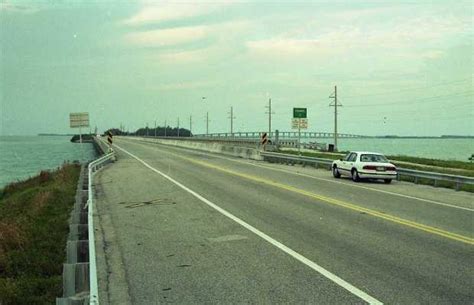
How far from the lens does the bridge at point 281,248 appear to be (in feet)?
22.6

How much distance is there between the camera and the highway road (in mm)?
6902

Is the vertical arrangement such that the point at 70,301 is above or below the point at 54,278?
above

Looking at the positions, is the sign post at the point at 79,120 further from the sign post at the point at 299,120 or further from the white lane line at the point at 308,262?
the white lane line at the point at 308,262

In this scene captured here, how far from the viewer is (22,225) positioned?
13188 millimetres

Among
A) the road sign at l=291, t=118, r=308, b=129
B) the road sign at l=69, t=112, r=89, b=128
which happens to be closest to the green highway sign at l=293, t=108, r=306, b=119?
the road sign at l=291, t=118, r=308, b=129

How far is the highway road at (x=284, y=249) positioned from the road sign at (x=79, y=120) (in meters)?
33.3

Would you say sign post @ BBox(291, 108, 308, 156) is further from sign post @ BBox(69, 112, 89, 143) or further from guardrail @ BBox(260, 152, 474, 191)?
sign post @ BBox(69, 112, 89, 143)

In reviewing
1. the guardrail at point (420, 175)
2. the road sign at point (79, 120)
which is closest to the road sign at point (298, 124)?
the guardrail at point (420, 175)

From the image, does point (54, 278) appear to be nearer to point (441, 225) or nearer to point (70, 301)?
point (70, 301)

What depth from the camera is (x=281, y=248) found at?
31.3ft

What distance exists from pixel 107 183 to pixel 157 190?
4353 mm

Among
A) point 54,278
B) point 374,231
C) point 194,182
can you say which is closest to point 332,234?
point 374,231

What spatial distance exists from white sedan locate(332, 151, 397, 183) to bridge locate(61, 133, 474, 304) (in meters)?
6.01

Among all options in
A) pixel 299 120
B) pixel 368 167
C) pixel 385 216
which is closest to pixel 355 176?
pixel 368 167
